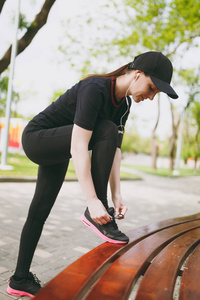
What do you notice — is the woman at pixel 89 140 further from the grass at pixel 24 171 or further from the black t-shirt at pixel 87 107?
the grass at pixel 24 171

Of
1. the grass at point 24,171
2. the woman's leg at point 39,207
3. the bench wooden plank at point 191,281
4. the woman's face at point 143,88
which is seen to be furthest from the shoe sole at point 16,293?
the grass at point 24,171

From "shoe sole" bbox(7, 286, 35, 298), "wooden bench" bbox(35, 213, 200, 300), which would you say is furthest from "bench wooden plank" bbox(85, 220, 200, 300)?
"shoe sole" bbox(7, 286, 35, 298)

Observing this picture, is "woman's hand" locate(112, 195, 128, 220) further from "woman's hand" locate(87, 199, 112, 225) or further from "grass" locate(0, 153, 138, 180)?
"grass" locate(0, 153, 138, 180)

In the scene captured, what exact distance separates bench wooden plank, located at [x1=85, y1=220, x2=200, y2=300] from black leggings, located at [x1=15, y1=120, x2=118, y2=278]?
1.14 ft

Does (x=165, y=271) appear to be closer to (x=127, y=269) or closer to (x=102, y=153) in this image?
(x=127, y=269)

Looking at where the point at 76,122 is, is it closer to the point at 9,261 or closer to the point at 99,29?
the point at 9,261

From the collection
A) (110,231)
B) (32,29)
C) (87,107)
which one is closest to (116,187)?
(110,231)

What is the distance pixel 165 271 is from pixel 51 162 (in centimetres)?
91

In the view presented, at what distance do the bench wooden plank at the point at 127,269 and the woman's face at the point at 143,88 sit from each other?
822mm

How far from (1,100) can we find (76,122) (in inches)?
1197

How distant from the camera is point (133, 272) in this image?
123 centimetres

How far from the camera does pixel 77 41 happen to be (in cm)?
1852

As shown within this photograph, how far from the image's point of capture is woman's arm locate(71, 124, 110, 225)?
5.28 feet

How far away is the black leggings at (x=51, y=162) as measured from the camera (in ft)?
5.61
